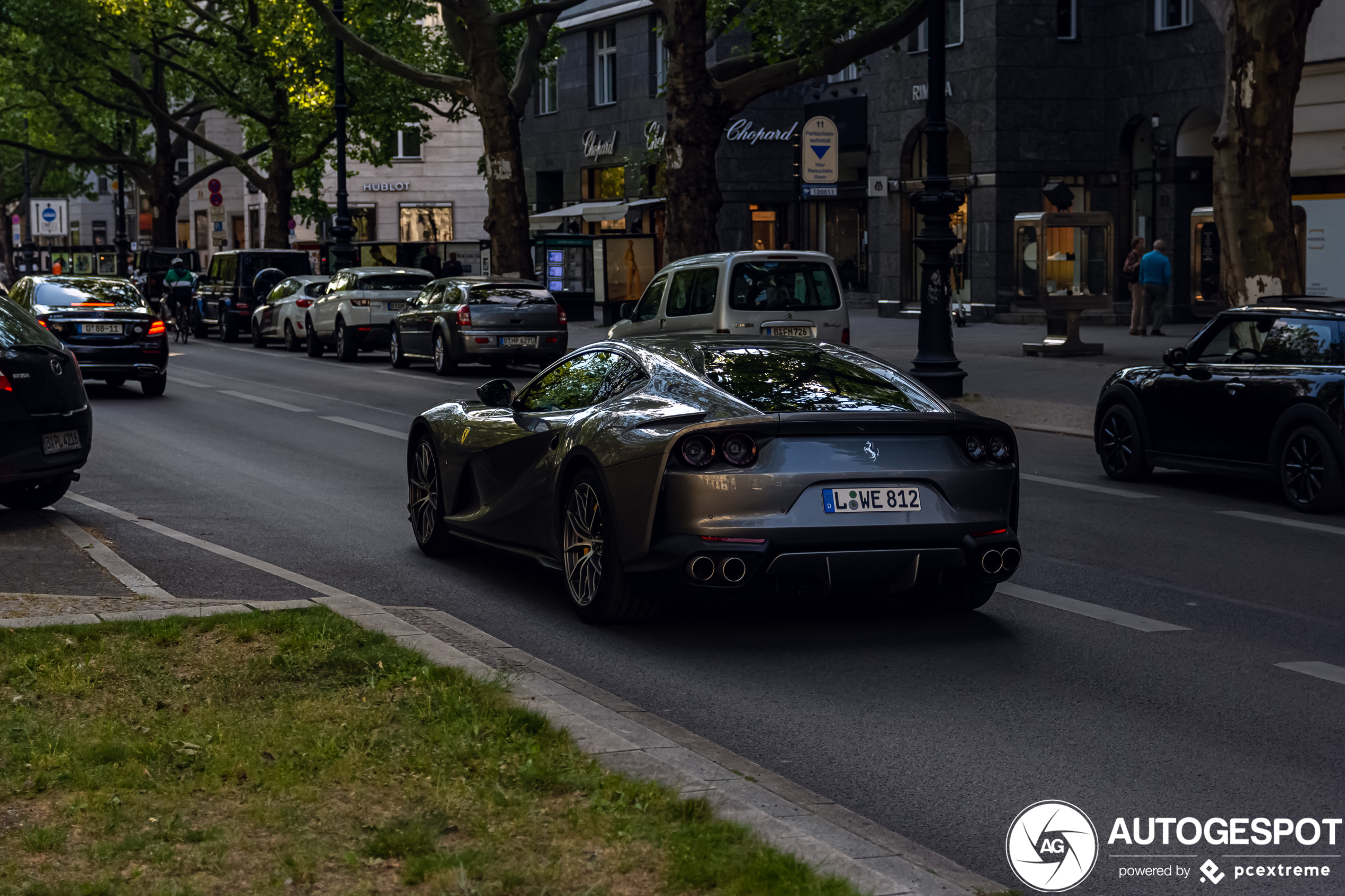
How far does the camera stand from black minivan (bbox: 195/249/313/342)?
129 ft

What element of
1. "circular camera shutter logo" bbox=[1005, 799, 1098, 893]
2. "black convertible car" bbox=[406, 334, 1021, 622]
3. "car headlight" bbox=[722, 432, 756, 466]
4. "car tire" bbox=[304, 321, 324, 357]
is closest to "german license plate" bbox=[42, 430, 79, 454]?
"black convertible car" bbox=[406, 334, 1021, 622]

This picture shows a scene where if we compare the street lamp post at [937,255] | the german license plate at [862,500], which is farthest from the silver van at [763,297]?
the german license plate at [862,500]

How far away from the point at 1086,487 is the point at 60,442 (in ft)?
24.2

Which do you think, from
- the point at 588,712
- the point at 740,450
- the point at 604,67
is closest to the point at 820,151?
the point at 740,450

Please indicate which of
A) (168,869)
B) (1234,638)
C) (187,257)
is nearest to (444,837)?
(168,869)

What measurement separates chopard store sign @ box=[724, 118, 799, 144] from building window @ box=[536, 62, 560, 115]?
9.05m

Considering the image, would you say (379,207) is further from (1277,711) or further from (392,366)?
(1277,711)

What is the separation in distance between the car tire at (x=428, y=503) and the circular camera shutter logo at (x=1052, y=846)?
5177mm

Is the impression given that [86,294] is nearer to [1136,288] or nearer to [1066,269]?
[1066,269]

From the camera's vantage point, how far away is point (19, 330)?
11453mm

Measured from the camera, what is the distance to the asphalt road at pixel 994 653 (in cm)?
541

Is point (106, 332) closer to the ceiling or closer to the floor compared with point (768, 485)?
closer to the ceiling

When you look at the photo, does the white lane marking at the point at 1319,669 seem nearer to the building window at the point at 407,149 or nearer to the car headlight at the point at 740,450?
the car headlight at the point at 740,450

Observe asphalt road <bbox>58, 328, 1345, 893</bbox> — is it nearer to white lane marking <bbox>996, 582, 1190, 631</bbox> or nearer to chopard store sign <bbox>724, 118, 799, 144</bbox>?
white lane marking <bbox>996, 582, 1190, 631</bbox>
